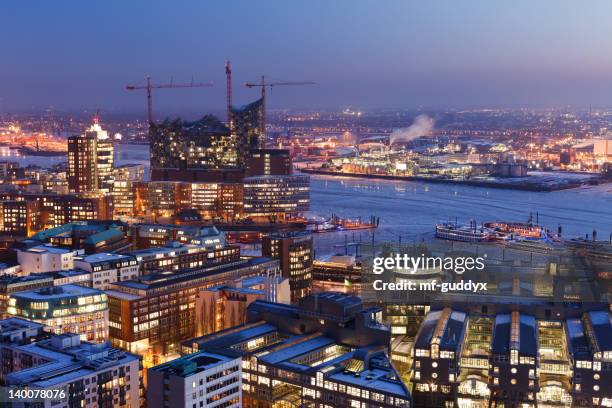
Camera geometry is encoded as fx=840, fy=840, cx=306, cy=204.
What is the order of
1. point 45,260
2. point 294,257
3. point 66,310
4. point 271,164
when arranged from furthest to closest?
1. point 271,164
2. point 294,257
3. point 45,260
4. point 66,310

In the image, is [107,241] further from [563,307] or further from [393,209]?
[393,209]

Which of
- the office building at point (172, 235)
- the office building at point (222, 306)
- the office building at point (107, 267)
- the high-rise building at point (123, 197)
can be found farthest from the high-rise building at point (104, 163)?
the office building at point (222, 306)

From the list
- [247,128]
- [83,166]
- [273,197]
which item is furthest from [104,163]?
[247,128]

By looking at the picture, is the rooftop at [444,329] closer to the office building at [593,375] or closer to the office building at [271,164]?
the office building at [593,375]

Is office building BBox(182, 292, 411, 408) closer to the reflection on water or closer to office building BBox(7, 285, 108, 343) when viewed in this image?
office building BBox(7, 285, 108, 343)

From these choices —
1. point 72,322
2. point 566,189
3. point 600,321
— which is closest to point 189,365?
point 72,322

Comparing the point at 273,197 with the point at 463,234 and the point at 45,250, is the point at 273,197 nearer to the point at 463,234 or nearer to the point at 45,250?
the point at 463,234

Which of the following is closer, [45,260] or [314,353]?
[314,353]
